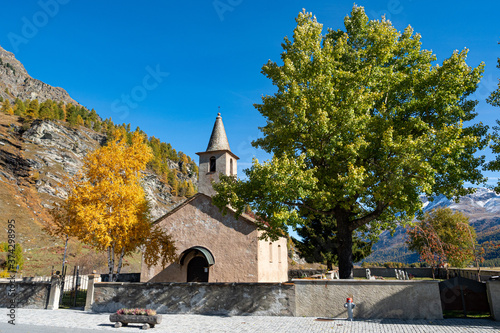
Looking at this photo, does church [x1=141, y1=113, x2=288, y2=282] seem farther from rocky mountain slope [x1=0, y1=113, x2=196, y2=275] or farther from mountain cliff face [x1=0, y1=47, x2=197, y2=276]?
rocky mountain slope [x1=0, y1=113, x2=196, y2=275]

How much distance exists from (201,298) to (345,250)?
7.79m

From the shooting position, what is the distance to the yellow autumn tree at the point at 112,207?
1825cm

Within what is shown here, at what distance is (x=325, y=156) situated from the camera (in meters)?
14.9

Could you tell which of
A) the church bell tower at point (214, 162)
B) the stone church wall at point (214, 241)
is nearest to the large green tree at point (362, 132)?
the stone church wall at point (214, 241)

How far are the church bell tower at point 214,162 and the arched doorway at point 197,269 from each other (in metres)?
6.12

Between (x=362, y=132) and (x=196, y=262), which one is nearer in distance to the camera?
(x=362, y=132)

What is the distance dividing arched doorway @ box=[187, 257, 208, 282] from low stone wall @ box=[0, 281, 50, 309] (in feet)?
30.1

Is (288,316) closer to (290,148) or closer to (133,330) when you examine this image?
(133,330)

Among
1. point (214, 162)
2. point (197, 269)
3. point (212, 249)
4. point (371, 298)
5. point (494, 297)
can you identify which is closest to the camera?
point (494, 297)

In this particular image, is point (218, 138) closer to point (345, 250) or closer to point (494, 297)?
point (345, 250)

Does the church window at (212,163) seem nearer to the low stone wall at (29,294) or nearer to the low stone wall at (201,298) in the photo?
the low stone wall at (201,298)

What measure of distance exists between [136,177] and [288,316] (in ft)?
43.1

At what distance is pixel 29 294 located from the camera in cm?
1859

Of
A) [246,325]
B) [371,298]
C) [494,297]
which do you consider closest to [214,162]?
[246,325]
